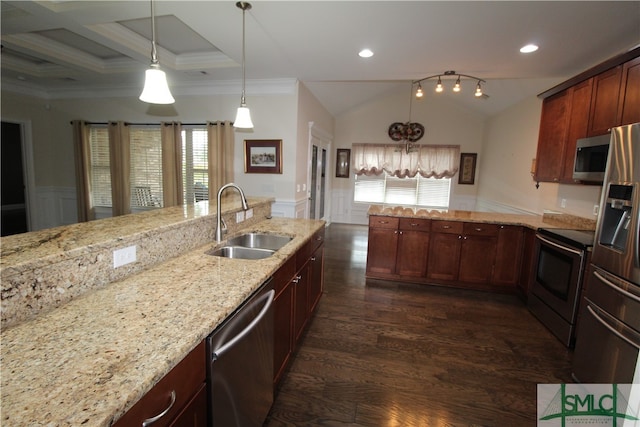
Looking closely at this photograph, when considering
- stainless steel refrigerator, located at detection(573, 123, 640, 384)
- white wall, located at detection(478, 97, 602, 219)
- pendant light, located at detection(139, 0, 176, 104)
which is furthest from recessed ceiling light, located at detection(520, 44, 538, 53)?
pendant light, located at detection(139, 0, 176, 104)

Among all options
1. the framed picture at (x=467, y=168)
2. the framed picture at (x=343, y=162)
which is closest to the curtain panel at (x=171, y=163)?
the framed picture at (x=343, y=162)

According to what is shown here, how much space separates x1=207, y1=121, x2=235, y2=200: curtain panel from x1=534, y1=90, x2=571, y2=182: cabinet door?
4114 mm

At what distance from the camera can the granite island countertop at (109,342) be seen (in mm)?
657

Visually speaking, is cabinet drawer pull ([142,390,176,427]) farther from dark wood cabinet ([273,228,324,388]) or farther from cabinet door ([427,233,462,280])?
cabinet door ([427,233,462,280])

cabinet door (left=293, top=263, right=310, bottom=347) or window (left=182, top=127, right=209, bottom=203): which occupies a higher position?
window (left=182, top=127, right=209, bottom=203)

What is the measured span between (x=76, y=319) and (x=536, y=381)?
2.72 metres

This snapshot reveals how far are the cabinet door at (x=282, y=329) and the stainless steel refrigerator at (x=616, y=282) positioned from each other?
6.44 ft

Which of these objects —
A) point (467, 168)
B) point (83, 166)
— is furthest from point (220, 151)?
point (467, 168)

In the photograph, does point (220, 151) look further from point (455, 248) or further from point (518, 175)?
point (518, 175)

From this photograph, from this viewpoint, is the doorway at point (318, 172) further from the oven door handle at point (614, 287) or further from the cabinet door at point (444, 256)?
the oven door handle at point (614, 287)

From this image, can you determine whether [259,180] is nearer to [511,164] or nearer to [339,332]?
[339,332]

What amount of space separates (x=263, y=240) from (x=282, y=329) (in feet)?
2.79

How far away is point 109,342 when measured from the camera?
0.89 m

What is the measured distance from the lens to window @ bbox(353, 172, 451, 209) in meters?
6.97
